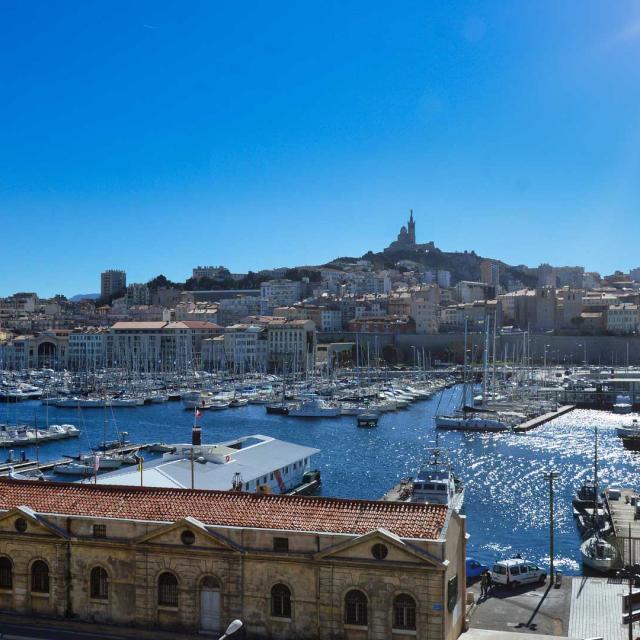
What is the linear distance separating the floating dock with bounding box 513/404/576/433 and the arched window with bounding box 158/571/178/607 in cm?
4077

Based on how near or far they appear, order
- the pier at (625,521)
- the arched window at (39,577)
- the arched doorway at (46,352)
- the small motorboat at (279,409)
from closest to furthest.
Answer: the arched window at (39,577)
the pier at (625,521)
the small motorboat at (279,409)
the arched doorway at (46,352)

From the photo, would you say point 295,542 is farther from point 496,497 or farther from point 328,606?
point 496,497

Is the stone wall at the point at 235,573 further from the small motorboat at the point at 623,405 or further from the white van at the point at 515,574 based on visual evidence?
the small motorboat at the point at 623,405

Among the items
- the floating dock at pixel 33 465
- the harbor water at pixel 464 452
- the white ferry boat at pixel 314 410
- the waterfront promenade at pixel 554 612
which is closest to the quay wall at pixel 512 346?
the harbor water at pixel 464 452

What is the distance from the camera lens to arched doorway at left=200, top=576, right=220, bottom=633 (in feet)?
43.0

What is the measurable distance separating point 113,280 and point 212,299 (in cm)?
4551

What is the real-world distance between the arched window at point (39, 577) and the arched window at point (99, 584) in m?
0.84

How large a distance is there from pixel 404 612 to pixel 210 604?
301 cm

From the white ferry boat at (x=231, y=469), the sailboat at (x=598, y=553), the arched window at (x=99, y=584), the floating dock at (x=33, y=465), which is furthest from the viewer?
the floating dock at (x=33, y=465)

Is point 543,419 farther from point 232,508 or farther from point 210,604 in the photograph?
point 210,604

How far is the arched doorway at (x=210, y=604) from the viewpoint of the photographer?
1312cm

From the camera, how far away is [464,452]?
4312 centimetres

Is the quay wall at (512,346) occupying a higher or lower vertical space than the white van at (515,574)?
higher

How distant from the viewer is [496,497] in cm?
3158
